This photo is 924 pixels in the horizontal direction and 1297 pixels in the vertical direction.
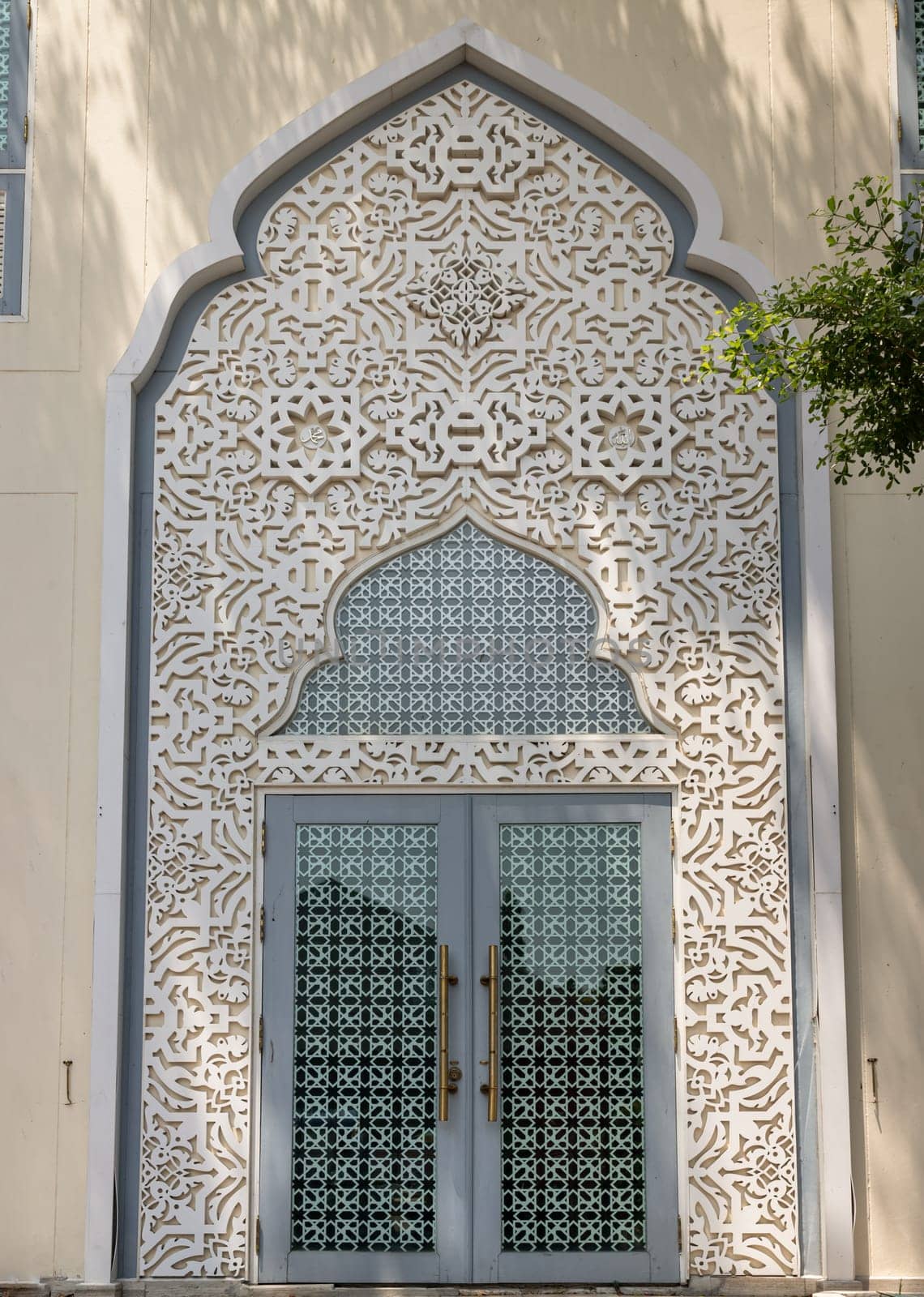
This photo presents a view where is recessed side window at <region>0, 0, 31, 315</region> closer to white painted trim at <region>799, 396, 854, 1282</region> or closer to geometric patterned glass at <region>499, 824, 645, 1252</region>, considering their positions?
geometric patterned glass at <region>499, 824, 645, 1252</region>

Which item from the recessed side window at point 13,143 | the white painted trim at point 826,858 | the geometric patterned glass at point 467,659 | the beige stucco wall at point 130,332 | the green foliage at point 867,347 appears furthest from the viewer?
the recessed side window at point 13,143

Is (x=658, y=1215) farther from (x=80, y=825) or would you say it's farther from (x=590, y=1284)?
(x=80, y=825)

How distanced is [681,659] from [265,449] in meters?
1.56

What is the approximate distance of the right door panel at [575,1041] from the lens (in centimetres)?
471

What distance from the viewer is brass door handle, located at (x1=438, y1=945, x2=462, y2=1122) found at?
473cm

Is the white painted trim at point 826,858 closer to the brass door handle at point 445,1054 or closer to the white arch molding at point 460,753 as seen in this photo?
the white arch molding at point 460,753

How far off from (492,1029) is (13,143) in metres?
3.45

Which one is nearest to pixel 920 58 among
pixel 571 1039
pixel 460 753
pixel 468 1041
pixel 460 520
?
pixel 460 520

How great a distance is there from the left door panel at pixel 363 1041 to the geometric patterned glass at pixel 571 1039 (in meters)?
0.16

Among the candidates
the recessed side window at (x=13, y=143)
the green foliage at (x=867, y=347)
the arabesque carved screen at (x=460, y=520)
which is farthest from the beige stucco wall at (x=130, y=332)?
the green foliage at (x=867, y=347)

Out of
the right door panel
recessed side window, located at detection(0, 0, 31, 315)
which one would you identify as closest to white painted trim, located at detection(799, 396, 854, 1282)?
the right door panel

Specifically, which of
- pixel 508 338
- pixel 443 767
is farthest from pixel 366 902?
pixel 508 338

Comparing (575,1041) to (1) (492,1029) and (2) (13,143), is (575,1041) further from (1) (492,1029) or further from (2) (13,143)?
(2) (13,143)

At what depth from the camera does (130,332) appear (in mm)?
5121
